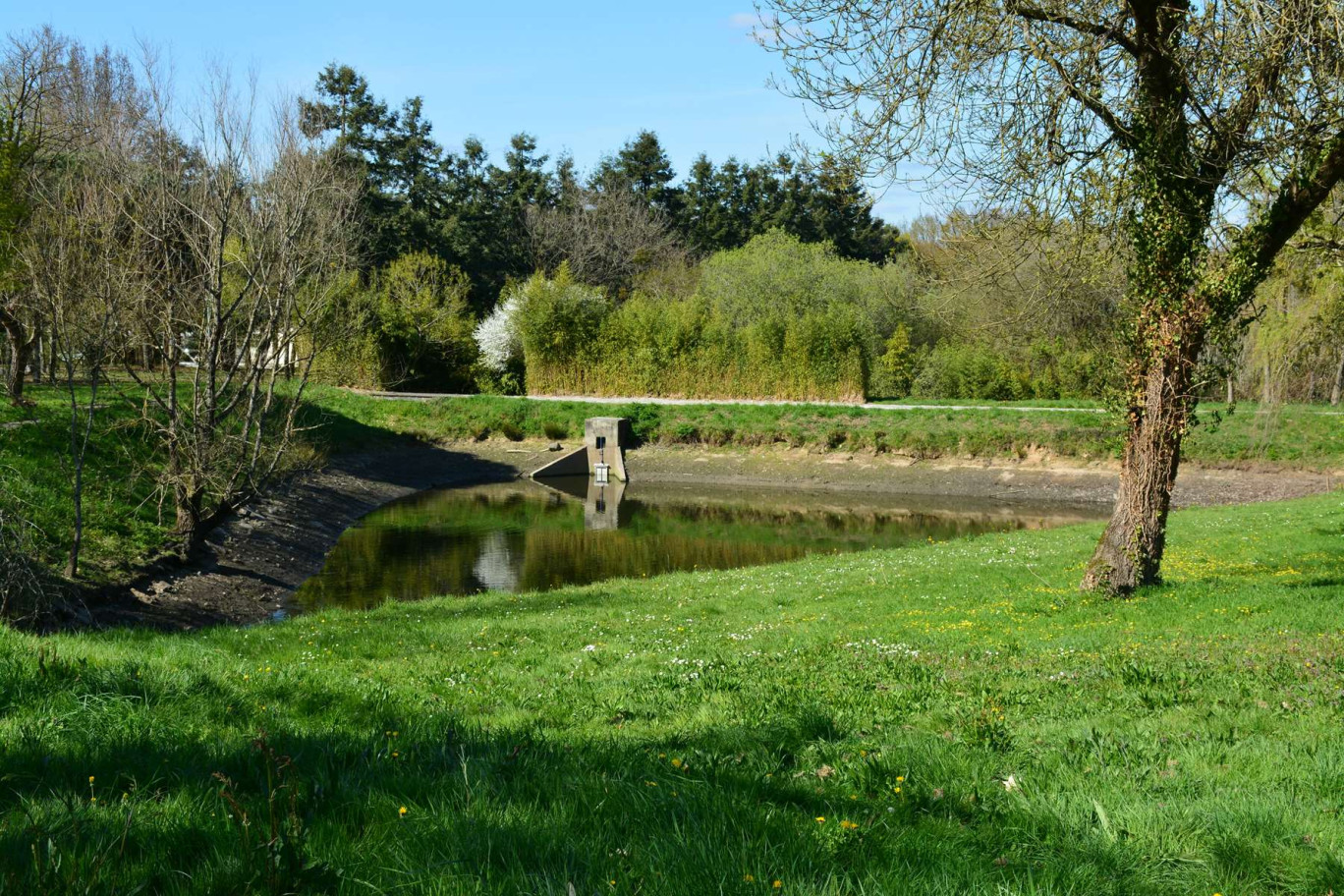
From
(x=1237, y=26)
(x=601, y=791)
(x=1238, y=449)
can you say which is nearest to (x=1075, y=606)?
(x=1237, y=26)

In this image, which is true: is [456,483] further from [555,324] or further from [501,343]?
[501,343]

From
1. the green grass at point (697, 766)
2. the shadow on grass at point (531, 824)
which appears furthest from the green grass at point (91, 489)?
the shadow on grass at point (531, 824)

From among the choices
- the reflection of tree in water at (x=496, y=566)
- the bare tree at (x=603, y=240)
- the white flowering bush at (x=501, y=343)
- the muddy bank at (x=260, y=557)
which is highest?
the bare tree at (x=603, y=240)

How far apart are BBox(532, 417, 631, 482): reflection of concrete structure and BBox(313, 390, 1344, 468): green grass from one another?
2.45m

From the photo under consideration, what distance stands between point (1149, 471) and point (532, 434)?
119ft

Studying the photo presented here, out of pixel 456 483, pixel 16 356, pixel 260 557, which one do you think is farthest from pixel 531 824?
pixel 456 483

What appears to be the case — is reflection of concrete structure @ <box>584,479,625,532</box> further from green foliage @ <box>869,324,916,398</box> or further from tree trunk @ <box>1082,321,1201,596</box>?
green foliage @ <box>869,324,916,398</box>

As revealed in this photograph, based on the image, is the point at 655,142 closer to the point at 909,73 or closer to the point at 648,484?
the point at 648,484

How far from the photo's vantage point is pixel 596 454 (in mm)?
43406

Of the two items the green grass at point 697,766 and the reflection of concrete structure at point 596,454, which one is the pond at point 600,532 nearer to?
the reflection of concrete structure at point 596,454

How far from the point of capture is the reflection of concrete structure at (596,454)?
139 ft

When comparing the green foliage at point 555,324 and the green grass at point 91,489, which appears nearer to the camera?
the green grass at point 91,489

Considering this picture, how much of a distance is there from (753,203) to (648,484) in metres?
44.8

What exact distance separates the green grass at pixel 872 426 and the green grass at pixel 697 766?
21.7 meters
